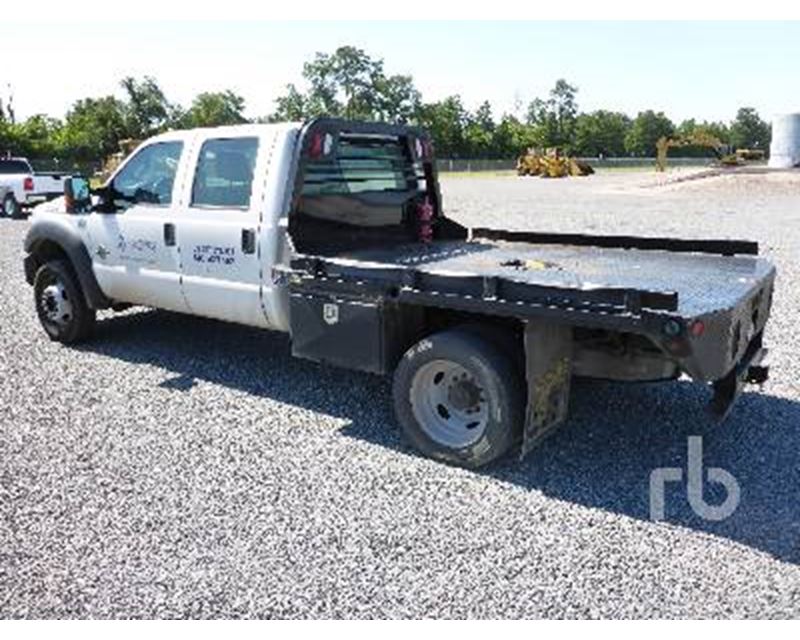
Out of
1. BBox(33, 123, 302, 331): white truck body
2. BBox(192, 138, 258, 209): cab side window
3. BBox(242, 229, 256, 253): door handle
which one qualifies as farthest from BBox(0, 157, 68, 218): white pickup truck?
BBox(242, 229, 256, 253): door handle

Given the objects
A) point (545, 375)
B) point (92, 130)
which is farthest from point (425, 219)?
point (92, 130)

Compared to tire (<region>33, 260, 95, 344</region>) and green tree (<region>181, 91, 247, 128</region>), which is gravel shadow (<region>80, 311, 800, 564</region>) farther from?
green tree (<region>181, 91, 247, 128</region>)

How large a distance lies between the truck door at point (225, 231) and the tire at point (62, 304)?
66.0 inches

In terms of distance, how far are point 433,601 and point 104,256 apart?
472 centimetres

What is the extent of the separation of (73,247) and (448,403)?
13.4 feet

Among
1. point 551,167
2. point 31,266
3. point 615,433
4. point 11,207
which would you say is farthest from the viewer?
point 551,167

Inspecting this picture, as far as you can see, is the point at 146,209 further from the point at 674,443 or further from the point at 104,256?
the point at 674,443

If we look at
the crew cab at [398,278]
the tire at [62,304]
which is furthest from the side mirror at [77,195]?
the tire at [62,304]

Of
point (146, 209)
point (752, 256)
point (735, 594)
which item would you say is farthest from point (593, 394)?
point (146, 209)

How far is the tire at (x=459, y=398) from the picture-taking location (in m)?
4.36

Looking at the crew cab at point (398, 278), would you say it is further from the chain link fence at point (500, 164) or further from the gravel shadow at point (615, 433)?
the chain link fence at point (500, 164)

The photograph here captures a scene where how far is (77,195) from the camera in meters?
6.83
